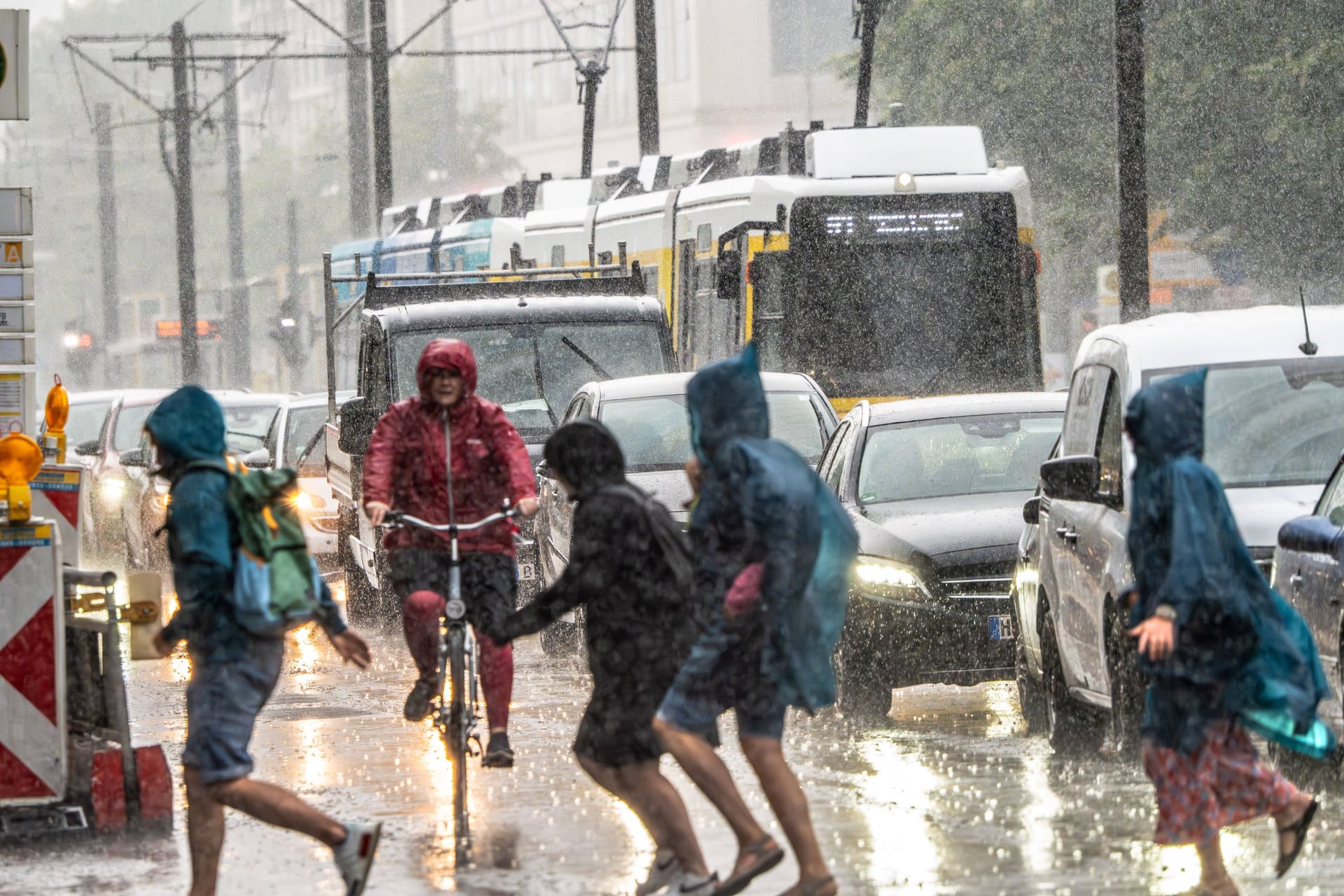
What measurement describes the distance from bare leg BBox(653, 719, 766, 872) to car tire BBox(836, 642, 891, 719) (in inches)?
197

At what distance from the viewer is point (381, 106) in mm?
42188

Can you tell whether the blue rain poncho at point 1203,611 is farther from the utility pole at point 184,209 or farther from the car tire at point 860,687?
the utility pole at point 184,209

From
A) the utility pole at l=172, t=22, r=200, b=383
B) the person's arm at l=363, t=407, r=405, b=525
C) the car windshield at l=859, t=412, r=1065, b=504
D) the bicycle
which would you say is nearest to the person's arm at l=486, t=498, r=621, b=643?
the bicycle

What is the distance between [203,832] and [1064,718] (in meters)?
4.63

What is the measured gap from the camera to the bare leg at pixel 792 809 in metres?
6.90

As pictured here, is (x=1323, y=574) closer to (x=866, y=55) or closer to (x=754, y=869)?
(x=754, y=869)

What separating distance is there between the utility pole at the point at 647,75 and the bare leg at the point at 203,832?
1148 inches

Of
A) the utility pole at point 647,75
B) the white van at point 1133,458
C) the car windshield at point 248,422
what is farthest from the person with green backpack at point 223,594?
the utility pole at point 647,75

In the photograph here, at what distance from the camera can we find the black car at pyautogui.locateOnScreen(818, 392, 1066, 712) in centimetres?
1199

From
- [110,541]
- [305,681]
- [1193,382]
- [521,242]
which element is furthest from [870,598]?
[521,242]

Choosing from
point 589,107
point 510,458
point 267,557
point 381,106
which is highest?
point 381,106

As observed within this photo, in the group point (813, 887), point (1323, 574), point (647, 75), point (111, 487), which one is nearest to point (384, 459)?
point (813, 887)

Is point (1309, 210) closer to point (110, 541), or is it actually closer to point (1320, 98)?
point (1320, 98)

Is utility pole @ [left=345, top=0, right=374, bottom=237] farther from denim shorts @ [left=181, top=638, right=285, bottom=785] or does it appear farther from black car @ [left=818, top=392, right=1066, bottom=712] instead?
denim shorts @ [left=181, top=638, right=285, bottom=785]
